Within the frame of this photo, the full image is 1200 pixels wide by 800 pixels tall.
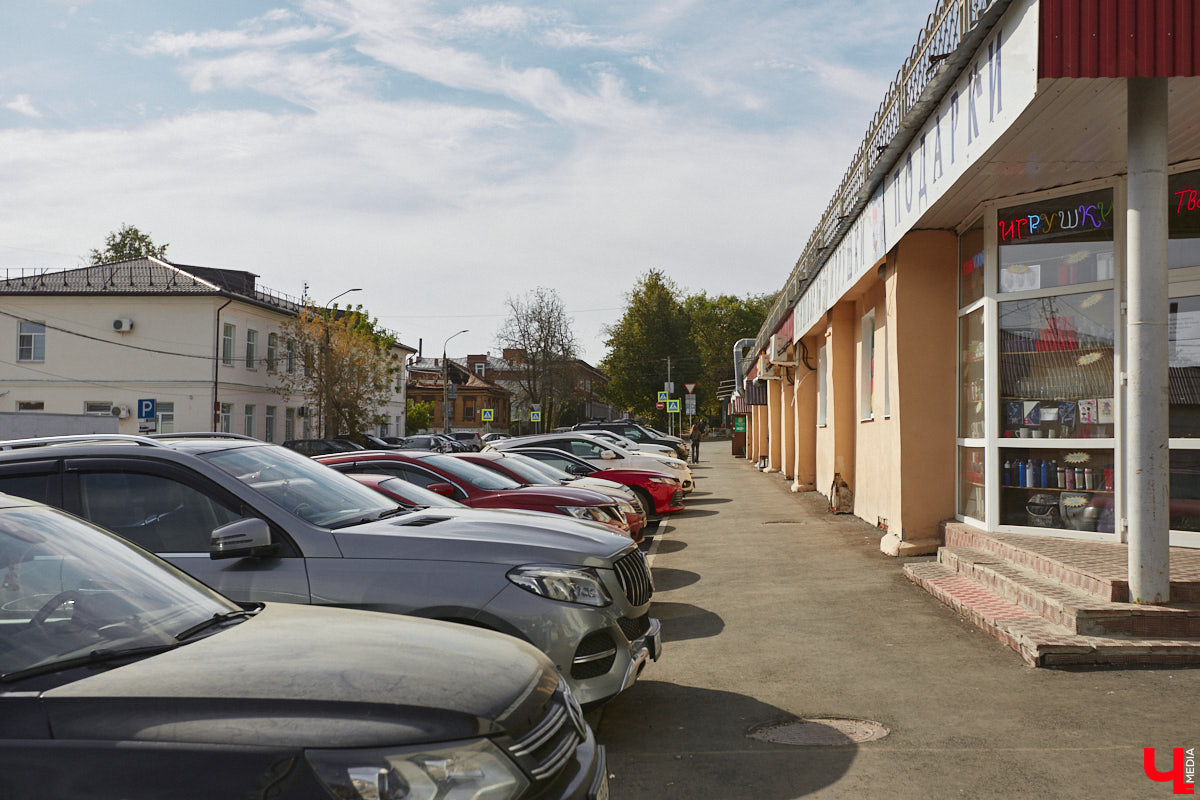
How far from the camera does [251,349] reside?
46.8 metres

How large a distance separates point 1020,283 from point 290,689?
29.5ft

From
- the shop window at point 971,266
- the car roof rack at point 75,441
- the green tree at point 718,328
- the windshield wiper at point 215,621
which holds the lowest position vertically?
the windshield wiper at point 215,621

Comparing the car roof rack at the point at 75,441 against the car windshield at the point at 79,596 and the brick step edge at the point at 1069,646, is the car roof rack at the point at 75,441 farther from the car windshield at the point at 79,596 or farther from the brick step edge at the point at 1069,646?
the brick step edge at the point at 1069,646

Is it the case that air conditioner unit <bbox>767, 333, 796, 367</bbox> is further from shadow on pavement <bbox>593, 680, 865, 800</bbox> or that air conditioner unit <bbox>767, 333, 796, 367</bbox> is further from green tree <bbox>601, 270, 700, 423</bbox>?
green tree <bbox>601, 270, 700, 423</bbox>

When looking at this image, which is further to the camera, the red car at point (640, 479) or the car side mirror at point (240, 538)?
the red car at point (640, 479)

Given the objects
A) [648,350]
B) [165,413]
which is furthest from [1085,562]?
[648,350]

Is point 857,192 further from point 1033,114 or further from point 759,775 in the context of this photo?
point 759,775

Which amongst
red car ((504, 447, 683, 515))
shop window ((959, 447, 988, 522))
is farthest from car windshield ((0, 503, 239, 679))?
red car ((504, 447, 683, 515))

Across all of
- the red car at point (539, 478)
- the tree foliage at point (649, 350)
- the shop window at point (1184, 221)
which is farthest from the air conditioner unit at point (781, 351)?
the tree foliage at point (649, 350)

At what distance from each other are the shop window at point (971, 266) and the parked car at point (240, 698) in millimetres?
8746

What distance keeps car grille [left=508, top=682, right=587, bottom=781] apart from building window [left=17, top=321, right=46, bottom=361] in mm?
47353

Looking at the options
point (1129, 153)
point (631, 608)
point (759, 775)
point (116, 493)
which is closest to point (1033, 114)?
point (1129, 153)

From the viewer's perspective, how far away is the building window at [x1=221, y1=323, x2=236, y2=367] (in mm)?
44031

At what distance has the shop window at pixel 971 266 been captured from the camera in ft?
35.2
